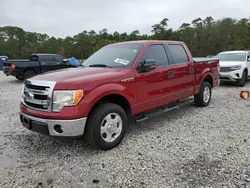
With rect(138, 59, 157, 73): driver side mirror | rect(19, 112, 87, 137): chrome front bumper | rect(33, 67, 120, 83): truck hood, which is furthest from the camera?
rect(138, 59, 157, 73): driver side mirror

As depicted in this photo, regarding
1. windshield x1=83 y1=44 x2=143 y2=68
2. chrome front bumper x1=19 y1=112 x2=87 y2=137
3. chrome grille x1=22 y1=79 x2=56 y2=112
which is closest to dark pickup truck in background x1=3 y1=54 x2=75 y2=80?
windshield x1=83 y1=44 x2=143 y2=68

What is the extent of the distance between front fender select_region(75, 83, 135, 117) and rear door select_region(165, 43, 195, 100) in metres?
1.62

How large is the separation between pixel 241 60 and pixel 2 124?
32.3 ft

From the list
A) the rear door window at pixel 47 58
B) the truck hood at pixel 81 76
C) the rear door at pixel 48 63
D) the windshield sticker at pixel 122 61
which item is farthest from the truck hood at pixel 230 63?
the rear door window at pixel 47 58

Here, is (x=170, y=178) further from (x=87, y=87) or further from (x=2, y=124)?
(x=2, y=124)

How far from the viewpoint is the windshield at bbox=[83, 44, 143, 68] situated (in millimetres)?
3968

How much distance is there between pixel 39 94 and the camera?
3.17 metres

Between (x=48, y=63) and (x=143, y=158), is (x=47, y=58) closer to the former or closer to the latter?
(x=48, y=63)

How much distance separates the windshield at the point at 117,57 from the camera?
397 centimetres

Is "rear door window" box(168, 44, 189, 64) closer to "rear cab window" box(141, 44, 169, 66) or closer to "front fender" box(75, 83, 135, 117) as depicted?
"rear cab window" box(141, 44, 169, 66)

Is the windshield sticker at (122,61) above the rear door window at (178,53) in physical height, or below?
below

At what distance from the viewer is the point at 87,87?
10.2 feet

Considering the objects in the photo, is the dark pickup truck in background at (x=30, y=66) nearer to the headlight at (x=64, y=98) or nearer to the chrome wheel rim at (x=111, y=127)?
the chrome wheel rim at (x=111, y=127)

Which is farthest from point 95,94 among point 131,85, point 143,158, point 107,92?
point 143,158
